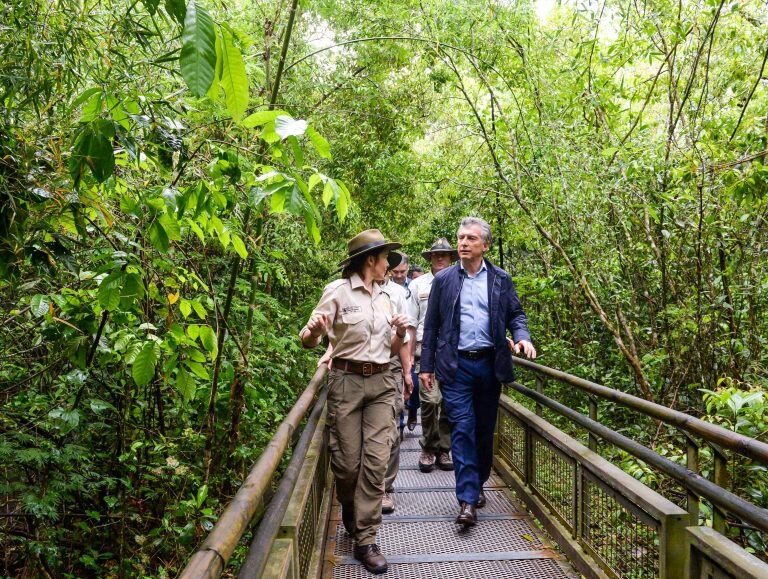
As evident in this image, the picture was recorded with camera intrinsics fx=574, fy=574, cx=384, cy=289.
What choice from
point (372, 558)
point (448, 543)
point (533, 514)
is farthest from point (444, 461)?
point (372, 558)

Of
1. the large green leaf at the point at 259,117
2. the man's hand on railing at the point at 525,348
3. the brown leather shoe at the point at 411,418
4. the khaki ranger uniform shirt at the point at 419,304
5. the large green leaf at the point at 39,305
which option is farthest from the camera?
the brown leather shoe at the point at 411,418

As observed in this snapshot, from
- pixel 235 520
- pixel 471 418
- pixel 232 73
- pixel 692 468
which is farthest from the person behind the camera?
pixel 471 418

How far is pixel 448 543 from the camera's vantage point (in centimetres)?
380

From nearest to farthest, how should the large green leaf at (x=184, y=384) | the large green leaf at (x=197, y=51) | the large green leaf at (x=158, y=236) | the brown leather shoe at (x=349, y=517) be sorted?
the large green leaf at (x=197, y=51), the large green leaf at (x=158, y=236), the large green leaf at (x=184, y=384), the brown leather shoe at (x=349, y=517)

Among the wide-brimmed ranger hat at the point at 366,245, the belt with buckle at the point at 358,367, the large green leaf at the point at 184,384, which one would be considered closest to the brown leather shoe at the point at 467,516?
the belt with buckle at the point at 358,367

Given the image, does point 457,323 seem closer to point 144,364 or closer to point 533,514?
point 533,514

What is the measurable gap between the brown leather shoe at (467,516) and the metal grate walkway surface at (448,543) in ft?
0.23

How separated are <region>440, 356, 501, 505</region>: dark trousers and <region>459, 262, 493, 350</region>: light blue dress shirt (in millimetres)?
124

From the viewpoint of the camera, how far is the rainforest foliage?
2350 millimetres

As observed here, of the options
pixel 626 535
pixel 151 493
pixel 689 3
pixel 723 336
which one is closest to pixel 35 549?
pixel 151 493

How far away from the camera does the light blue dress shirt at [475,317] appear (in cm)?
419

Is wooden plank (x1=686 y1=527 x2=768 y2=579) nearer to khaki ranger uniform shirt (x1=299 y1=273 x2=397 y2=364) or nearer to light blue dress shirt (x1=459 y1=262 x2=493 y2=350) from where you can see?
khaki ranger uniform shirt (x1=299 y1=273 x2=397 y2=364)

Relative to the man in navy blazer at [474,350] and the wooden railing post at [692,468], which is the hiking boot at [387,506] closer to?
the man in navy blazer at [474,350]

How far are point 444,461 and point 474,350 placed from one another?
1.93 m
